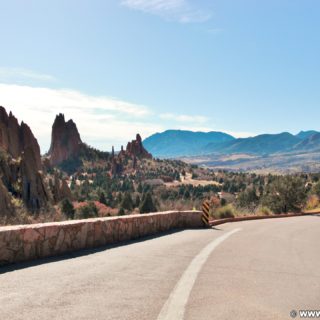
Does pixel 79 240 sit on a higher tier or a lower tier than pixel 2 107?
lower

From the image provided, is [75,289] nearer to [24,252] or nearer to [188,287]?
[188,287]

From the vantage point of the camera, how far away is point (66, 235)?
1072cm

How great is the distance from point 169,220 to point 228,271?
31.7ft

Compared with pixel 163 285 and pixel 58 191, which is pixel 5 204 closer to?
pixel 163 285

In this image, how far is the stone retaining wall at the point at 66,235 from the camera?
905cm

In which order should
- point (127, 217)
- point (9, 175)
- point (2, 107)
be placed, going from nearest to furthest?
point (127, 217) < point (9, 175) < point (2, 107)

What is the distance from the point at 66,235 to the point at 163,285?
13.1 ft

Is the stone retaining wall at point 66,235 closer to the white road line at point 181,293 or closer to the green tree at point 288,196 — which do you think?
the white road line at point 181,293

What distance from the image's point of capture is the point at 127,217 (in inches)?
557

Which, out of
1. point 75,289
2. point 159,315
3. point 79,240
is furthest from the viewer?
point 79,240

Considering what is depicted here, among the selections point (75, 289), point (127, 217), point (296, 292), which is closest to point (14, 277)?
point (75, 289)

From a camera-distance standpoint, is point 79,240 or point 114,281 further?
point 79,240

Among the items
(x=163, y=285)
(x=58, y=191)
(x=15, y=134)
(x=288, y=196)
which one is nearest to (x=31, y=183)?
(x=58, y=191)

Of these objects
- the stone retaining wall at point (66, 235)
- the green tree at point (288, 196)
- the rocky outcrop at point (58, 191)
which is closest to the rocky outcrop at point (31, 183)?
the rocky outcrop at point (58, 191)
